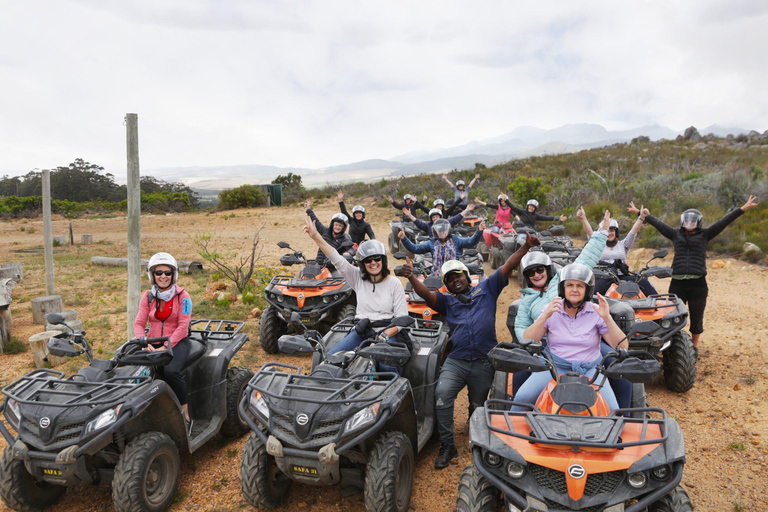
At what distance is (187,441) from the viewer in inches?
172

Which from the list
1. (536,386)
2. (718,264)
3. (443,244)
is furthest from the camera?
(718,264)

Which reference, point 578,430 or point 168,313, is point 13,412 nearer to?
point 168,313

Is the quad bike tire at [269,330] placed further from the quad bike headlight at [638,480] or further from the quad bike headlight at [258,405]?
the quad bike headlight at [638,480]

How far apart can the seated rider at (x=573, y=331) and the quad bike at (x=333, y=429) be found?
98cm

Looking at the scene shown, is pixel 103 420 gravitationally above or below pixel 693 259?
below

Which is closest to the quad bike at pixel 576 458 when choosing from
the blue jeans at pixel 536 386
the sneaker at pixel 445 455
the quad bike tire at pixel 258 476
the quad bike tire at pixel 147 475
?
the blue jeans at pixel 536 386

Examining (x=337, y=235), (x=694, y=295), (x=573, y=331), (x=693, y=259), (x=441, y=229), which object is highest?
(x=441, y=229)

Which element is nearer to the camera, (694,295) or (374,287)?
(374,287)

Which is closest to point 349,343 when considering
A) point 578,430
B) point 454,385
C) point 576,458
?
point 454,385

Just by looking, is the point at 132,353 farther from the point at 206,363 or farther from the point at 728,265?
the point at 728,265

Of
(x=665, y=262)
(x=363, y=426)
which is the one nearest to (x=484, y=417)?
(x=363, y=426)

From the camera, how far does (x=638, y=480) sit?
2766 mm

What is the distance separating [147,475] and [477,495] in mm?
2512

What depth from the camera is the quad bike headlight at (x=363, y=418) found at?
3373 millimetres
